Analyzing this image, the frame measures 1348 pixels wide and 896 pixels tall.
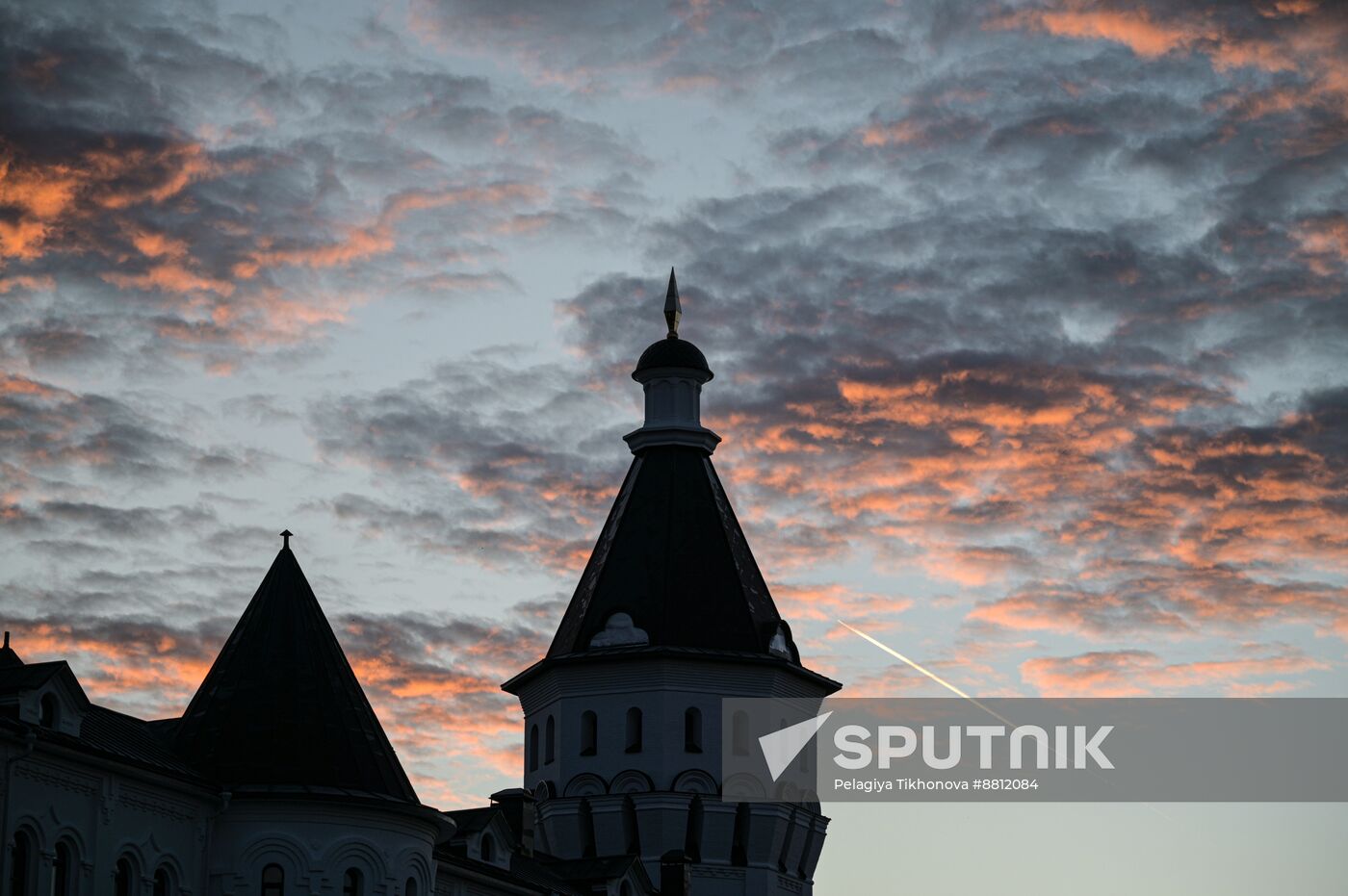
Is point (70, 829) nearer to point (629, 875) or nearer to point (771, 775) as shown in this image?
point (629, 875)

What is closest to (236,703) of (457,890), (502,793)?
(457,890)

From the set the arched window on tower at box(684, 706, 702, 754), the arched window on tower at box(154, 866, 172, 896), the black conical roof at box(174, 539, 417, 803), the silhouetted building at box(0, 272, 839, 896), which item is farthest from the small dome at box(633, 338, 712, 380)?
the arched window on tower at box(154, 866, 172, 896)

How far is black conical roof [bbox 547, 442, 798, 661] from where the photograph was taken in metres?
65.2

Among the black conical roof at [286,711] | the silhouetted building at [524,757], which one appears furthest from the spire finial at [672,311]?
the black conical roof at [286,711]

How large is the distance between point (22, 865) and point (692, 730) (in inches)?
1075

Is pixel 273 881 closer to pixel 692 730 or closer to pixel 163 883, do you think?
pixel 163 883

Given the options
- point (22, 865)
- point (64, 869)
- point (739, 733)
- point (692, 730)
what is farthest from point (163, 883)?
point (739, 733)

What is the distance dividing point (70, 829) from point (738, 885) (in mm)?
26390

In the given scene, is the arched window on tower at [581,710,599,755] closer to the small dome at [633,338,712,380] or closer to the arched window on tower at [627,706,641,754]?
the arched window on tower at [627,706,641,754]

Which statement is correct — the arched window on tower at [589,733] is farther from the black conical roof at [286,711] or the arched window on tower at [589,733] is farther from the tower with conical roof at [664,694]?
the black conical roof at [286,711]

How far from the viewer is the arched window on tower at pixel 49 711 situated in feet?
133

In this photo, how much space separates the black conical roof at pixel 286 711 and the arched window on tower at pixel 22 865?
559 cm

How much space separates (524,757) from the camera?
6788cm

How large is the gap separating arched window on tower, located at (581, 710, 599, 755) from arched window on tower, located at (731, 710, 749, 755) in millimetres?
3837
